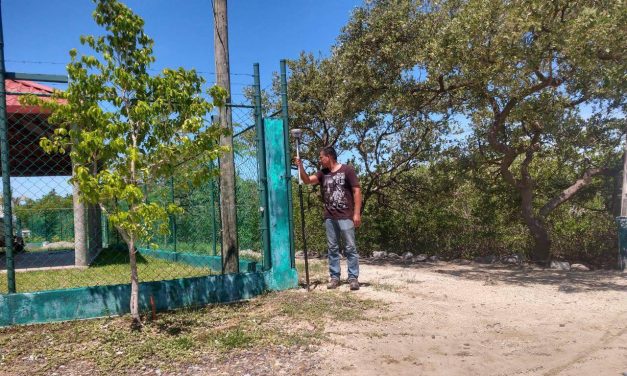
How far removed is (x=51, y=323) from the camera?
15.4 ft

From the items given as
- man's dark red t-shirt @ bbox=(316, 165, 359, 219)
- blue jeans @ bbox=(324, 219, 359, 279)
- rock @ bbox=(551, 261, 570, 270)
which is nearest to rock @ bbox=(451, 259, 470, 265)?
rock @ bbox=(551, 261, 570, 270)

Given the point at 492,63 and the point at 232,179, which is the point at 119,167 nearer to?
the point at 232,179

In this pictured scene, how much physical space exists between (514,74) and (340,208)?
3688 millimetres

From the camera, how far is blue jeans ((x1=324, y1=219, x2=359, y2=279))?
19.4ft

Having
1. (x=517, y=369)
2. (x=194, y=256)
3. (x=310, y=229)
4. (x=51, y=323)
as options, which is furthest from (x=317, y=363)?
(x=310, y=229)

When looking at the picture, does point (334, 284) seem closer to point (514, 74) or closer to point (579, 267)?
point (514, 74)

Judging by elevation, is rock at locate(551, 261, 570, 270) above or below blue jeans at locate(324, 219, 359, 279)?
below

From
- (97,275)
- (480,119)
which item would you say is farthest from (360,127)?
(97,275)

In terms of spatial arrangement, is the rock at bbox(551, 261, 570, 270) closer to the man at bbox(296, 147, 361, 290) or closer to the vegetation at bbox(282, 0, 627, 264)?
the vegetation at bbox(282, 0, 627, 264)

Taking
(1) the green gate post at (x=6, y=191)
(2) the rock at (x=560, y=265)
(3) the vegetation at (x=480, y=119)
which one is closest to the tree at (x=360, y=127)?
(3) the vegetation at (x=480, y=119)

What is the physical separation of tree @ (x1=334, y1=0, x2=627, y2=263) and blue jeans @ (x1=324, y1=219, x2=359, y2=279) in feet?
10.9

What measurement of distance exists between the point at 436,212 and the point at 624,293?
552 centimetres

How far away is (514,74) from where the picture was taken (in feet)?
24.3

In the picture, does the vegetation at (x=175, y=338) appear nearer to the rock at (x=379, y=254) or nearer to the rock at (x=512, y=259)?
the rock at (x=512, y=259)
